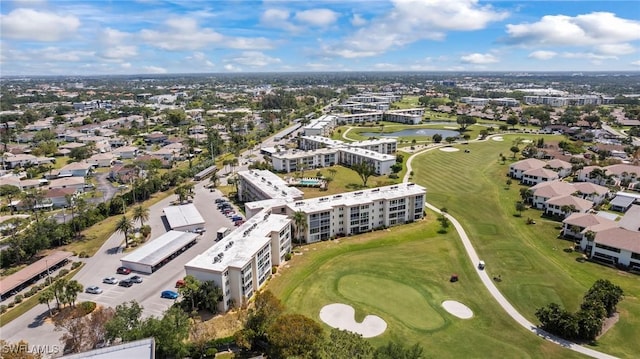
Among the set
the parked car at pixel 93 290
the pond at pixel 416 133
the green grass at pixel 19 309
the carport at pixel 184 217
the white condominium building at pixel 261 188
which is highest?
the white condominium building at pixel 261 188

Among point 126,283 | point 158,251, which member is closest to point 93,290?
point 126,283

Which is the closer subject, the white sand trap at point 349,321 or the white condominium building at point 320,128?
the white sand trap at point 349,321

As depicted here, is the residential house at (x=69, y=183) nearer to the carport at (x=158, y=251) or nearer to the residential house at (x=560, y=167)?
the carport at (x=158, y=251)

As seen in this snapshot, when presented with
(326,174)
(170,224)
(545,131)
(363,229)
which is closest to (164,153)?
(326,174)

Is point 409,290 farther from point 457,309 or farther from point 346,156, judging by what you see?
point 346,156

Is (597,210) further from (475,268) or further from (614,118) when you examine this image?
(614,118)

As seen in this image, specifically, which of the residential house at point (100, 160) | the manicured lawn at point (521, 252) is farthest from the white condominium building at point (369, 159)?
the residential house at point (100, 160)

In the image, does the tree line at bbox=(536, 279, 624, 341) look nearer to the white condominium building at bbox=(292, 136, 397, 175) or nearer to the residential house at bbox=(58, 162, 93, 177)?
the white condominium building at bbox=(292, 136, 397, 175)

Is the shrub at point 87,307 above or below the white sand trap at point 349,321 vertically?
above
